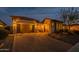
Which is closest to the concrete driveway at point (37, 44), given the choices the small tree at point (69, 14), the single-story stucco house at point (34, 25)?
the single-story stucco house at point (34, 25)

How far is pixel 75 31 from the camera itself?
8.23ft

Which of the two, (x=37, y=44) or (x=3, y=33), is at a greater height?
(x=3, y=33)

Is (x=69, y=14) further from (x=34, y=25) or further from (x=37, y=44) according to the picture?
(x=37, y=44)

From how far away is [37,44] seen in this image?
2.51 m

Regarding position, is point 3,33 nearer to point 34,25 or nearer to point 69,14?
point 34,25

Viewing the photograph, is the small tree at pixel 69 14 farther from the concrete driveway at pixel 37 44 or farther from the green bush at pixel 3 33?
the green bush at pixel 3 33

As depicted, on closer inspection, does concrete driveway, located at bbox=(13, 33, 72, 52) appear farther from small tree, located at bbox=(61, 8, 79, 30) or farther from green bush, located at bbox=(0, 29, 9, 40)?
small tree, located at bbox=(61, 8, 79, 30)

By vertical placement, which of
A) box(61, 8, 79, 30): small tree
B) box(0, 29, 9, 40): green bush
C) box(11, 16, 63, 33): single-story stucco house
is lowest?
box(0, 29, 9, 40): green bush

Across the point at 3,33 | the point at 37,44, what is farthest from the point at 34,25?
the point at 3,33

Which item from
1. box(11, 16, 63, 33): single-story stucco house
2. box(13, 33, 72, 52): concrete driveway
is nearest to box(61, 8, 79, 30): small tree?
box(11, 16, 63, 33): single-story stucco house

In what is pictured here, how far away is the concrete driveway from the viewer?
2.50 m

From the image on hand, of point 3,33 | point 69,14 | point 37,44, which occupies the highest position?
point 69,14
